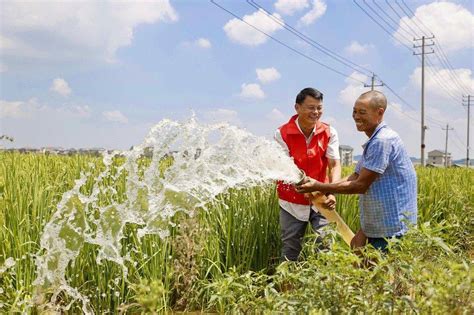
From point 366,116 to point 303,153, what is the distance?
734mm

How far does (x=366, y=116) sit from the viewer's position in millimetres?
3012

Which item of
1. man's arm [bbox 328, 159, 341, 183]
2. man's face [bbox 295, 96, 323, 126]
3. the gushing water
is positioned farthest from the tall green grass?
man's face [bbox 295, 96, 323, 126]

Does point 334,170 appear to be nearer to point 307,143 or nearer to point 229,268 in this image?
point 307,143

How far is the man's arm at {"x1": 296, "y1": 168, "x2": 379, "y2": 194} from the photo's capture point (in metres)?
2.96

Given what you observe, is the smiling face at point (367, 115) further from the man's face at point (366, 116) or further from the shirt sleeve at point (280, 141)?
the shirt sleeve at point (280, 141)

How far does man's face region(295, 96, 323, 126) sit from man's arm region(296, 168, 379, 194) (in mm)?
561

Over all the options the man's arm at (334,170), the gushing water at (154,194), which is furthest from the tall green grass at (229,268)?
the man's arm at (334,170)

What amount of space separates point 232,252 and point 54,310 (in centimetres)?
144

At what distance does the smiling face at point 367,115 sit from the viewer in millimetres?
3002

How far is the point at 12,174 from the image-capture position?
3711 millimetres

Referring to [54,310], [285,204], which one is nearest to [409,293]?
[285,204]

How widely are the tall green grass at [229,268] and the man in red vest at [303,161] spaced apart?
0.35m

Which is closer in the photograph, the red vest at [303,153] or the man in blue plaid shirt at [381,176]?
the man in blue plaid shirt at [381,176]

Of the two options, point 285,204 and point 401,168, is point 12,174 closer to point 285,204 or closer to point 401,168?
point 285,204
